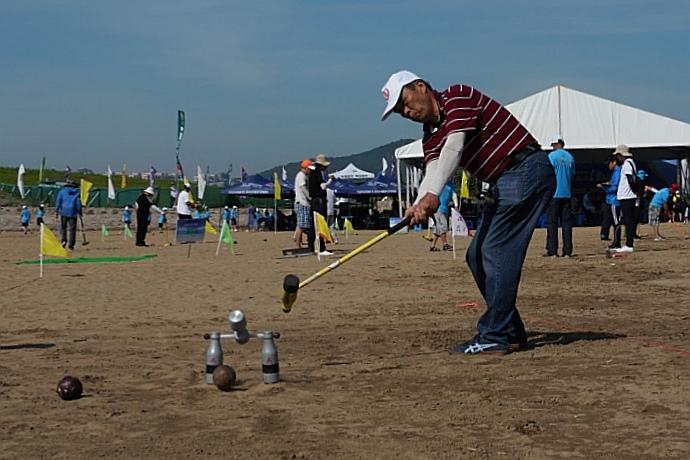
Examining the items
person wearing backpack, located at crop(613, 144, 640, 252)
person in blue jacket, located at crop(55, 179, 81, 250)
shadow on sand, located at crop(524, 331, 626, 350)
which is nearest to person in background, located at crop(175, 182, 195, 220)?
person in blue jacket, located at crop(55, 179, 81, 250)

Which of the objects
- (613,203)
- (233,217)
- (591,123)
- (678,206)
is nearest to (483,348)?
(613,203)

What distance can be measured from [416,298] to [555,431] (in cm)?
618

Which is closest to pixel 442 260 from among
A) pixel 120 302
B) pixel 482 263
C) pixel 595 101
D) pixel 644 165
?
pixel 120 302

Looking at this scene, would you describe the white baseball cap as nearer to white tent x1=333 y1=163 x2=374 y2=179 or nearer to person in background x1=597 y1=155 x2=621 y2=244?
person in background x1=597 y1=155 x2=621 y2=244

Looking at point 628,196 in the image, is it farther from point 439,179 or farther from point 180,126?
point 180,126

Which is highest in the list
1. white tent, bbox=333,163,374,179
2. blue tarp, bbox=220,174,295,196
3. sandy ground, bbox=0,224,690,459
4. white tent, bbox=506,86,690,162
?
white tent, bbox=506,86,690,162

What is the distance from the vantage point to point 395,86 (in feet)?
21.3

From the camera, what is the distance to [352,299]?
1047 cm

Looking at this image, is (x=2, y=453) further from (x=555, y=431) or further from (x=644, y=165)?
(x=644, y=165)

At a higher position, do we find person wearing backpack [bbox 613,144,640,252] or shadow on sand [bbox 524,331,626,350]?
person wearing backpack [bbox 613,144,640,252]

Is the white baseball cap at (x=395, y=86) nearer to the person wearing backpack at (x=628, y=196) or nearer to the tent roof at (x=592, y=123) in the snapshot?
the person wearing backpack at (x=628, y=196)

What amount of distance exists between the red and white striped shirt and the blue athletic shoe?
111 cm

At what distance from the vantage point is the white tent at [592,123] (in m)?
35.9

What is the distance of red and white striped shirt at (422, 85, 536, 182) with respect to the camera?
6.48 metres
